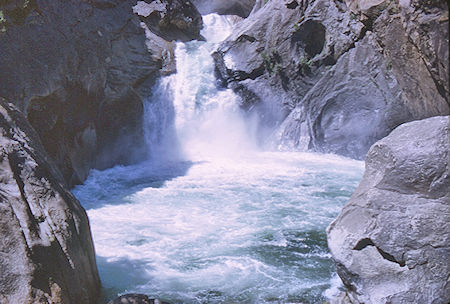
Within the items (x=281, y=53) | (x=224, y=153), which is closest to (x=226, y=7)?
(x=281, y=53)

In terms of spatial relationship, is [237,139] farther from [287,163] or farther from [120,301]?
[120,301]

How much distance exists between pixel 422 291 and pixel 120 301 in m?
2.53

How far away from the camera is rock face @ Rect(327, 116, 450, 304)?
3.27 metres

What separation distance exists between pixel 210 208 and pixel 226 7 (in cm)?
1584

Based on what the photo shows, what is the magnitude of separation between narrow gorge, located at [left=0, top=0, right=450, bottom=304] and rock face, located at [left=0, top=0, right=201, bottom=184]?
0.05 meters

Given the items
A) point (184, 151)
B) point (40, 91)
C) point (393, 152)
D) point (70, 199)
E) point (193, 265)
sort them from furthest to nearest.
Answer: point (184, 151), point (40, 91), point (193, 265), point (70, 199), point (393, 152)

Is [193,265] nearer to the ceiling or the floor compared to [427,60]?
nearer to the floor

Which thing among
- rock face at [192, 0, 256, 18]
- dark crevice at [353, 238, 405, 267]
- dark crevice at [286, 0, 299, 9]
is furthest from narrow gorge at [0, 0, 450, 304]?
rock face at [192, 0, 256, 18]

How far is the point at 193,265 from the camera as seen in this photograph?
539 centimetres

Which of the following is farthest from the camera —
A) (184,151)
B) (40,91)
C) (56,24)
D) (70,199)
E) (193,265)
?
(184,151)

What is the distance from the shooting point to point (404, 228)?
3.41 meters

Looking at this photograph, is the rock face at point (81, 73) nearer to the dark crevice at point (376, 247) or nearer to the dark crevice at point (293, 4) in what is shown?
the dark crevice at point (293, 4)

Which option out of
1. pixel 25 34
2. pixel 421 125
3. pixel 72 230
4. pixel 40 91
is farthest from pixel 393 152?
pixel 25 34

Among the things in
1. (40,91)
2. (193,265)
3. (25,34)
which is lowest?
(193,265)
